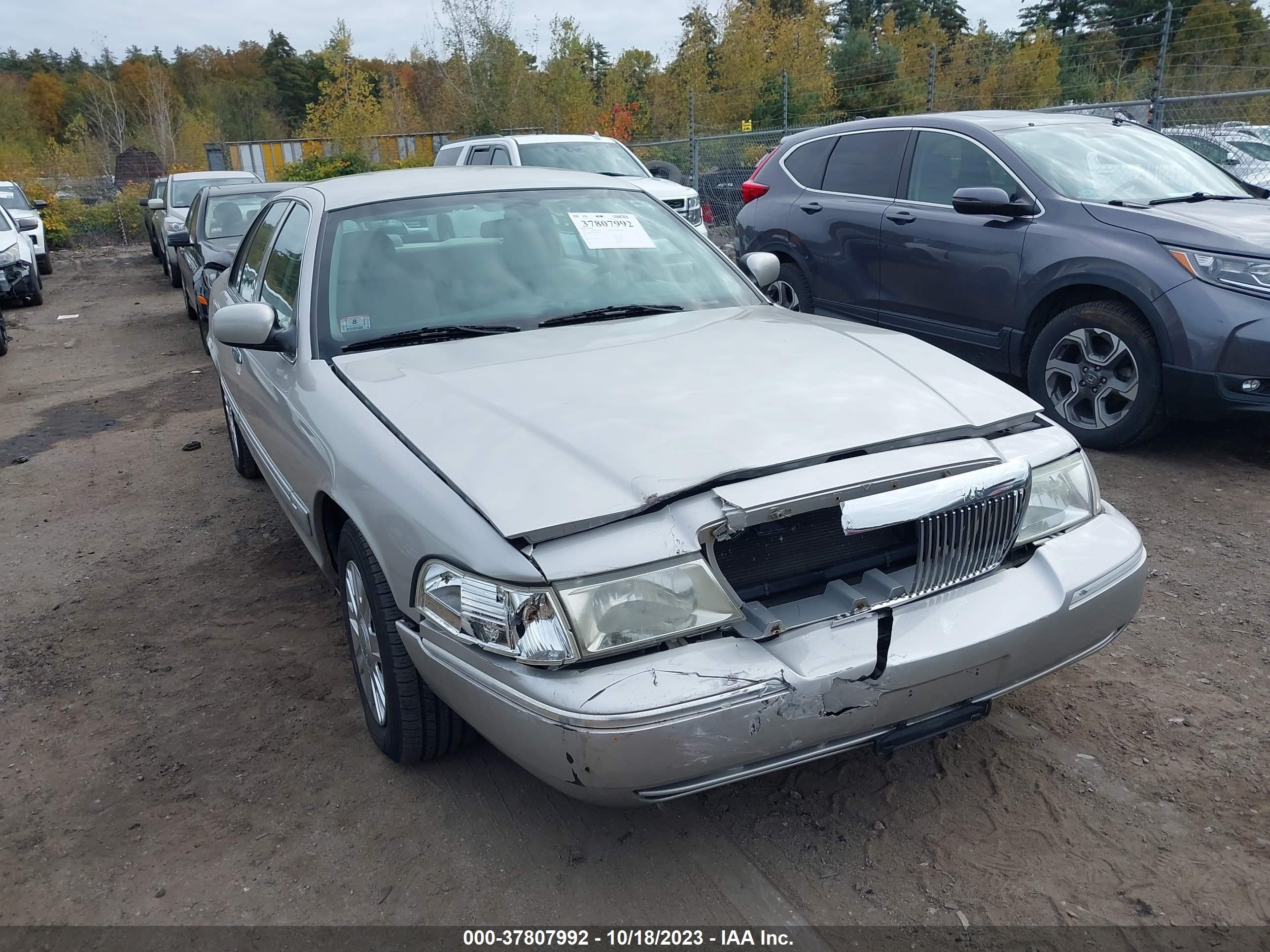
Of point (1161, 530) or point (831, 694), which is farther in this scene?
point (1161, 530)

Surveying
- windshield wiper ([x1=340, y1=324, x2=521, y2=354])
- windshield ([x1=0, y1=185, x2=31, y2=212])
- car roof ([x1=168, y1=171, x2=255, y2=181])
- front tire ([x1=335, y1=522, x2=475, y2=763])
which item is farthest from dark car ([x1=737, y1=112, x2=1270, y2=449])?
windshield ([x1=0, y1=185, x2=31, y2=212])

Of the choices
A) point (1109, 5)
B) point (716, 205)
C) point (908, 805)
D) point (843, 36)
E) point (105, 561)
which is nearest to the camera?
point (908, 805)

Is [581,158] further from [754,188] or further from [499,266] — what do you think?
[499,266]

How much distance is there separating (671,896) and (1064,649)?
1190 mm

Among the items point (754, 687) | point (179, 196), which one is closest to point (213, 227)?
point (179, 196)

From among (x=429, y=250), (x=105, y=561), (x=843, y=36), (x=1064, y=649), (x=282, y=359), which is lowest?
(x=105, y=561)

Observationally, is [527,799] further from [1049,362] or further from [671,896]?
[1049,362]

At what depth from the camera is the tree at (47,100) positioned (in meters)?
64.1

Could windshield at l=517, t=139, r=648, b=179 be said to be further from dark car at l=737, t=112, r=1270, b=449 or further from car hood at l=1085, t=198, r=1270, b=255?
car hood at l=1085, t=198, r=1270, b=255

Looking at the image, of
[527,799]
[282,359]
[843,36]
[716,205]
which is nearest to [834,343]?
[527,799]

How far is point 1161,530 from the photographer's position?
172 inches

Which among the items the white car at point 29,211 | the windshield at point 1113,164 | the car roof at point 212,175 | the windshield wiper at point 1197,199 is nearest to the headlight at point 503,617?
the windshield at point 1113,164

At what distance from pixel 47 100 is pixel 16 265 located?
6511cm

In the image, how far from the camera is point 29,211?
1775cm
